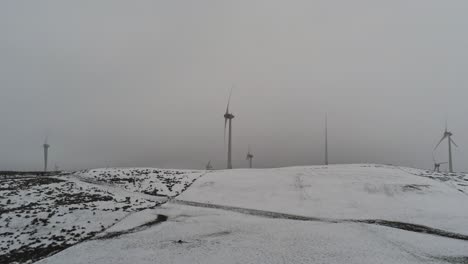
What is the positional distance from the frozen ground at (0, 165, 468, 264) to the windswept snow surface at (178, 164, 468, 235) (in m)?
0.09

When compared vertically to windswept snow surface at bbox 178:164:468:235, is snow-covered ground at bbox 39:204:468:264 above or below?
below

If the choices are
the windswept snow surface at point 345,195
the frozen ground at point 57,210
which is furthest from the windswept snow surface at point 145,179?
the windswept snow surface at point 345,195

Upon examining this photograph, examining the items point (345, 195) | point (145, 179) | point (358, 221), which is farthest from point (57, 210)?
point (345, 195)

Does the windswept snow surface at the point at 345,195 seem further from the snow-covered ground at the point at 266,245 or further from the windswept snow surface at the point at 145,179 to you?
the snow-covered ground at the point at 266,245

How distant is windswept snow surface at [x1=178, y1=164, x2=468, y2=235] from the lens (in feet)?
74.4

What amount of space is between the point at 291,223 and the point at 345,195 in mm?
9838

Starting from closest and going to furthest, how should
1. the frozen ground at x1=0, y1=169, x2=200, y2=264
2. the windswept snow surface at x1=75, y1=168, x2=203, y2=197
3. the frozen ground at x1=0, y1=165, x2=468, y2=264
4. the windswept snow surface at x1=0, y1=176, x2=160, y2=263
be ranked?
1. the frozen ground at x1=0, y1=165, x2=468, y2=264
2. the windswept snow surface at x1=0, y1=176, x2=160, y2=263
3. the frozen ground at x1=0, y1=169, x2=200, y2=264
4. the windswept snow surface at x1=75, y1=168, x2=203, y2=197

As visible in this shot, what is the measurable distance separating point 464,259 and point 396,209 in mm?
9609

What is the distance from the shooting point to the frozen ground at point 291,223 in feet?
49.9

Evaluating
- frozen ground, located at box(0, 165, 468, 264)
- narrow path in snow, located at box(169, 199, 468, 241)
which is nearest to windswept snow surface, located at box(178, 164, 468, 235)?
frozen ground, located at box(0, 165, 468, 264)

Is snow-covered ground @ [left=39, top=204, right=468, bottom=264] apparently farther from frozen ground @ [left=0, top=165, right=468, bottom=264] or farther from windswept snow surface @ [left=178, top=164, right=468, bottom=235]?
windswept snow surface @ [left=178, top=164, right=468, bottom=235]

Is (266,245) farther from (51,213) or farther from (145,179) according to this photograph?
(145,179)

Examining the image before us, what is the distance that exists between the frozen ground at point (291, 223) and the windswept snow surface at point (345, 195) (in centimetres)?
9

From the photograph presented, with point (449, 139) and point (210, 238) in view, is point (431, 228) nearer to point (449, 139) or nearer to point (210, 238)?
point (210, 238)
